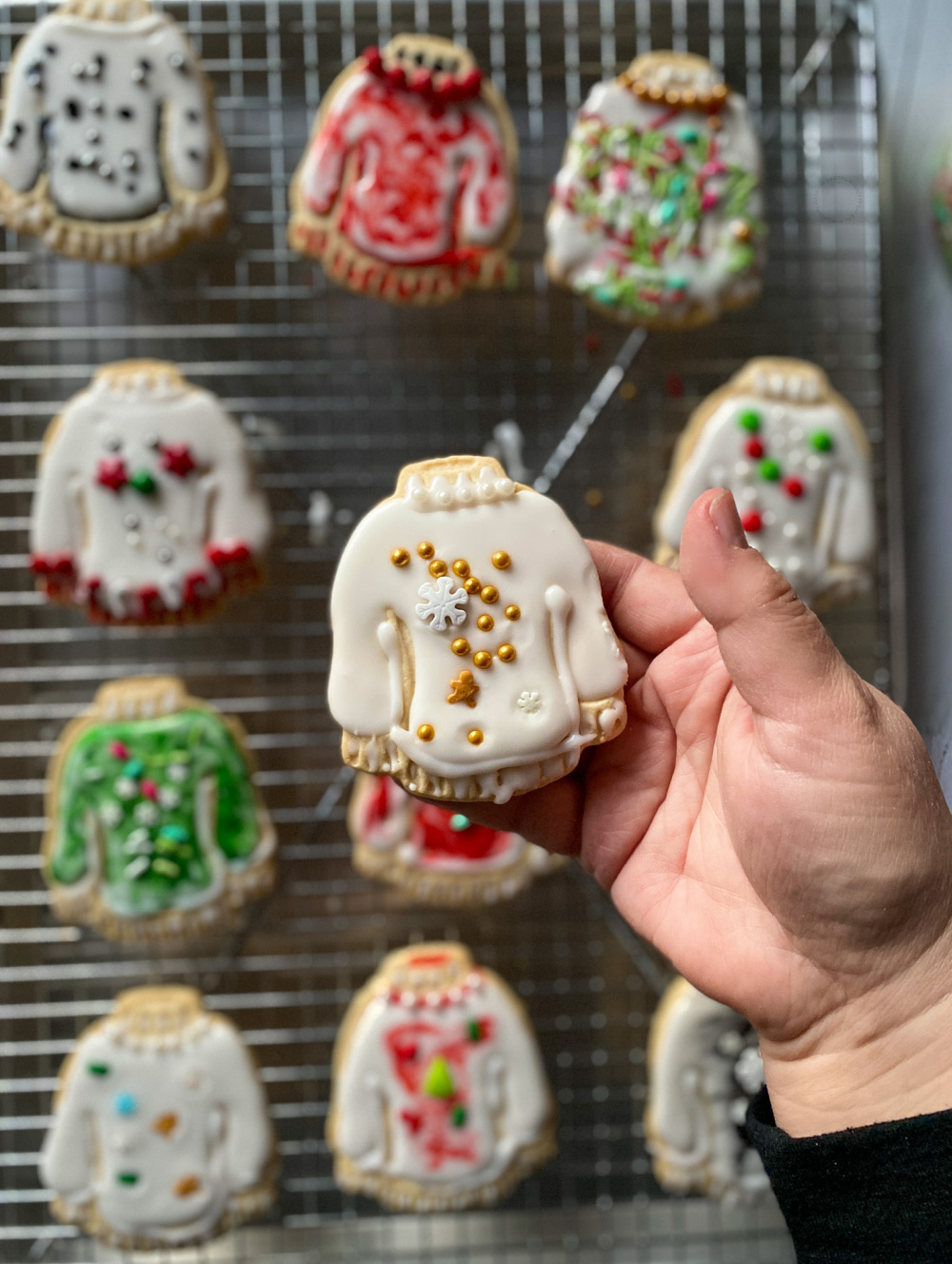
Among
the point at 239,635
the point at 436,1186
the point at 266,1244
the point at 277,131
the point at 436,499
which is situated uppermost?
the point at 277,131

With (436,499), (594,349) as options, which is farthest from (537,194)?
(436,499)

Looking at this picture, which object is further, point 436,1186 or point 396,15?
point 396,15

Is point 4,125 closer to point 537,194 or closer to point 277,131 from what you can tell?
point 277,131

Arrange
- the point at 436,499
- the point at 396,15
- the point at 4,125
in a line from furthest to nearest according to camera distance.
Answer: the point at 396,15 < the point at 4,125 < the point at 436,499

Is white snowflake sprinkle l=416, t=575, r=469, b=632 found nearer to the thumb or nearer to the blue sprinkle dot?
the thumb

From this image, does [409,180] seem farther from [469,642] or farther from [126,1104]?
[126,1104]

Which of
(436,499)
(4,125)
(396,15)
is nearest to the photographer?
(436,499)
